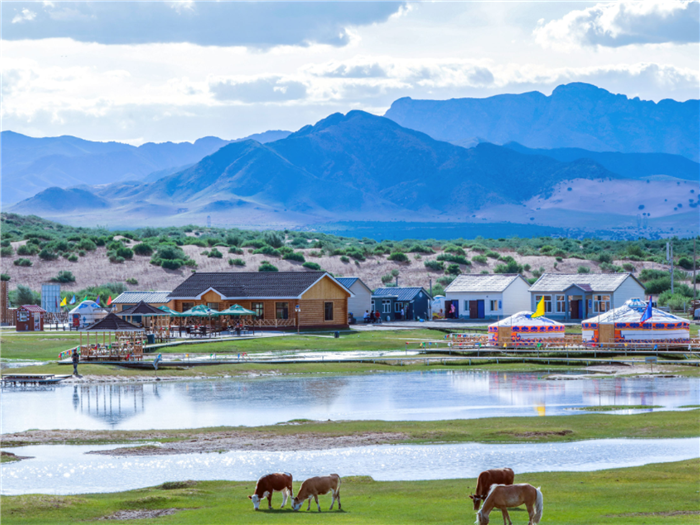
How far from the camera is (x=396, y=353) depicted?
58.0 meters

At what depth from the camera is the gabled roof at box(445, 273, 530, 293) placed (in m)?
86.1

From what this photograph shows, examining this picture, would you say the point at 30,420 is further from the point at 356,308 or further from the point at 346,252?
the point at 346,252

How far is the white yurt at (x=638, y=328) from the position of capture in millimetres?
57812

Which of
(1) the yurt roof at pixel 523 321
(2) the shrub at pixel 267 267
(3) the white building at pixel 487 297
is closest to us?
(1) the yurt roof at pixel 523 321

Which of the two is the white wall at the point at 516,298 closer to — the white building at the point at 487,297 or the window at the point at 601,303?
the white building at the point at 487,297

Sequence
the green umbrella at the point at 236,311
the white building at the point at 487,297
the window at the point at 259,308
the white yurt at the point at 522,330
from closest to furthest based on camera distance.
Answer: the white yurt at the point at 522,330 < the green umbrella at the point at 236,311 < the window at the point at 259,308 < the white building at the point at 487,297

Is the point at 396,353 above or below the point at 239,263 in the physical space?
below

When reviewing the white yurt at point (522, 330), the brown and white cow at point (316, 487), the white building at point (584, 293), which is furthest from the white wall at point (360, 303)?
the brown and white cow at point (316, 487)

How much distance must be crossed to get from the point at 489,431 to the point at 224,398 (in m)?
13.7

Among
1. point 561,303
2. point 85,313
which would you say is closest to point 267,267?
point 85,313

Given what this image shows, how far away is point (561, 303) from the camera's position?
8306cm

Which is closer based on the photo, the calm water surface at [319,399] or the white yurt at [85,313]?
the calm water surface at [319,399]

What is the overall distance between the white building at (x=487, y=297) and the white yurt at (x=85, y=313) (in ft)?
Answer: 100

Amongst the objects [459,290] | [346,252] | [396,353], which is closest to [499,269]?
[346,252]
